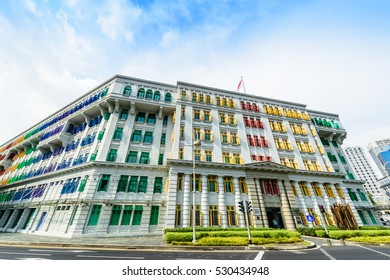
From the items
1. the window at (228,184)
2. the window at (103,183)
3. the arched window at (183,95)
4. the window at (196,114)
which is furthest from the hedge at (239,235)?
the arched window at (183,95)


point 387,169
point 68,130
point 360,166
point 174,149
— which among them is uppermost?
point 360,166

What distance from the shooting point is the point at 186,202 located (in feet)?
61.7

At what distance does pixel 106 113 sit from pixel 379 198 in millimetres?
152290

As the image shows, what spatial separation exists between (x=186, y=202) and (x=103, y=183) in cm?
1024

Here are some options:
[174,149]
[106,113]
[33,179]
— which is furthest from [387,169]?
[33,179]

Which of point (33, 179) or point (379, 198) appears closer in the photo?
point (33, 179)

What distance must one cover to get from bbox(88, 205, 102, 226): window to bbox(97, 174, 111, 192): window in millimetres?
1861

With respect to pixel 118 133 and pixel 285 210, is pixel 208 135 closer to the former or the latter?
pixel 118 133

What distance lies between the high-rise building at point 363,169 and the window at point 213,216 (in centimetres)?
15601

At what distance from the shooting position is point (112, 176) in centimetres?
2075

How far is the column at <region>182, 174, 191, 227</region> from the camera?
1795 cm

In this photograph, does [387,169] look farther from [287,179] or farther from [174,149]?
[174,149]

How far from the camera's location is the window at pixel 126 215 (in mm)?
19173

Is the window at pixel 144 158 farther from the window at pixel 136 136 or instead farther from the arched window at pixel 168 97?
the arched window at pixel 168 97
